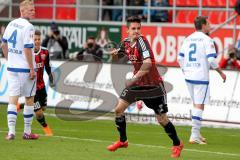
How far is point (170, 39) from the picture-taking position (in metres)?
29.8

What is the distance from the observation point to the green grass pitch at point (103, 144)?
14562 millimetres

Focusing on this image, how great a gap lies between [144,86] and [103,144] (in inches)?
83.0

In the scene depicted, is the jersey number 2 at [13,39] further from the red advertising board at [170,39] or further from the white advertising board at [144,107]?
the red advertising board at [170,39]

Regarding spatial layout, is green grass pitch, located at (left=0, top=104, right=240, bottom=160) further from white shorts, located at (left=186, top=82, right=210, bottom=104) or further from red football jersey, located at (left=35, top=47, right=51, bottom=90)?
red football jersey, located at (left=35, top=47, right=51, bottom=90)

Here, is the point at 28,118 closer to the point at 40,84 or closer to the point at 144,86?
the point at 40,84

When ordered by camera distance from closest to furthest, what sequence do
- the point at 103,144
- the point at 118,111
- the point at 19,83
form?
the point at 118,111, the point at 103,144, the point at 19,83

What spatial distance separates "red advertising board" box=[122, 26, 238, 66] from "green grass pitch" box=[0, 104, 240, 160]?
746cm

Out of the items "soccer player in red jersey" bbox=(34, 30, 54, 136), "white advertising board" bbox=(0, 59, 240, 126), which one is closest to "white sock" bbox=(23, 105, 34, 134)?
"soccer player in red jersey" bbox=(34, 30, 54, 136)

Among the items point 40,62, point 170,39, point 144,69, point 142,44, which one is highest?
point 142,44

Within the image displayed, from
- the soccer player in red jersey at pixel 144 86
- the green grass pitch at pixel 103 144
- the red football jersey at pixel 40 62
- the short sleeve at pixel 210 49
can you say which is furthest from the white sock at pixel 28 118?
the short sleeve at pixel 210 49

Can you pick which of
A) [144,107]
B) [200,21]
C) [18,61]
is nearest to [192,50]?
[200,21]

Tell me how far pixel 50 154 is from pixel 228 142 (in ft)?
16.7

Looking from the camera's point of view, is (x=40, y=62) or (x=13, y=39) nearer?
(x=13, y=39)

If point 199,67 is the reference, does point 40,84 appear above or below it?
below
